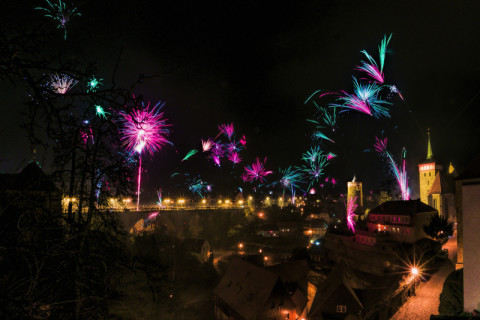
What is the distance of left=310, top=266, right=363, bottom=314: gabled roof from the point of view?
2277 centimetres

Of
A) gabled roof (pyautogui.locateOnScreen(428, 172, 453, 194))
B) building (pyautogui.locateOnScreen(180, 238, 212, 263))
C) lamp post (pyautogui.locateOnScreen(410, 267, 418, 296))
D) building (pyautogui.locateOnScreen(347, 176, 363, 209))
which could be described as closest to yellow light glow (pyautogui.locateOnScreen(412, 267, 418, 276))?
lamp post (pyautogui.locateOnScreen(410, 267, 418, 296))

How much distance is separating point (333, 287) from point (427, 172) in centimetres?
4056

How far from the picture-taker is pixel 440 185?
1756 inches

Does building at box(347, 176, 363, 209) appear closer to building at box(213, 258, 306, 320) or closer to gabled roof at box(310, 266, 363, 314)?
building at box(213, 258, 306, 320)

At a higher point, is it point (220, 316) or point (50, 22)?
point (50, 22)

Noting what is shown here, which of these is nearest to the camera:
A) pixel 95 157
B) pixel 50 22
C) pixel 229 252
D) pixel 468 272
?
pixel 50 22

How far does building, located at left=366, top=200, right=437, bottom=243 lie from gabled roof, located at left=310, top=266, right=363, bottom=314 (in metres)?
12.9

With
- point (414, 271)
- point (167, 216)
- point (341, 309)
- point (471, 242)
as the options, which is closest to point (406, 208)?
point (414, 271)

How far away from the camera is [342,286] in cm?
2269

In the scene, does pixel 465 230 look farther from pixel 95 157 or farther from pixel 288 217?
pixel 288 217

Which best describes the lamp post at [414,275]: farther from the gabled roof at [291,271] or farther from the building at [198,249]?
the building at [198,249]

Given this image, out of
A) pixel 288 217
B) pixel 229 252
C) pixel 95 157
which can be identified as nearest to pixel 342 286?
pixel 95 157

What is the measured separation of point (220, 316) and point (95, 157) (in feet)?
81.3

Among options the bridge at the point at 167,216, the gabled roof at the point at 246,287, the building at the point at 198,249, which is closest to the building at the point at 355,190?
the bridge at the point at 167,216
